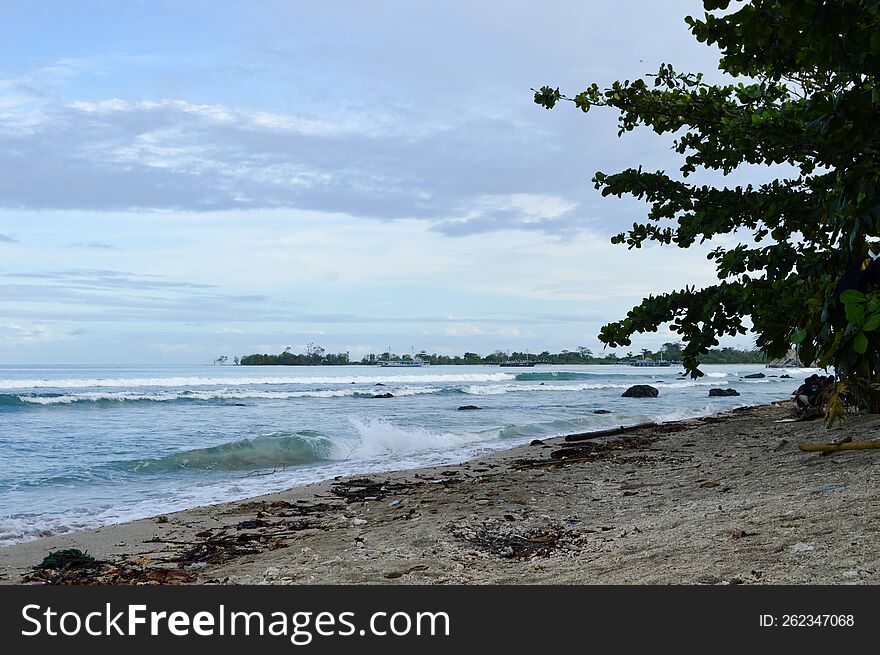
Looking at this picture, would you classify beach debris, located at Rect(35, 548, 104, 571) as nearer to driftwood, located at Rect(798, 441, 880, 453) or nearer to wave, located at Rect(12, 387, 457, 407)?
driftwood, located at Rect(798, 441, 880, 453)

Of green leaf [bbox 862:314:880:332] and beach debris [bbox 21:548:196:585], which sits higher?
green leaf [bbox 862:314:880:332]

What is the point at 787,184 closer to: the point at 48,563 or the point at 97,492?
the point at 48,563

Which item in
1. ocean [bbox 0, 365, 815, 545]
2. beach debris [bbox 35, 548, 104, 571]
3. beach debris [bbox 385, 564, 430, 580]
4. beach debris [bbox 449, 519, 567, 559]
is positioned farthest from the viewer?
ocean [bbox 0, 365, 815, 545]

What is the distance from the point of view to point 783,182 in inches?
326

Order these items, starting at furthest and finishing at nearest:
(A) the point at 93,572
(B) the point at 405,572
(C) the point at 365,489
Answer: (C) the point at 365,489 → (A) the point at 93,572 → (B) the point at 405,572

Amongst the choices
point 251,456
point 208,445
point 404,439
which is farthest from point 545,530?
point 208,445

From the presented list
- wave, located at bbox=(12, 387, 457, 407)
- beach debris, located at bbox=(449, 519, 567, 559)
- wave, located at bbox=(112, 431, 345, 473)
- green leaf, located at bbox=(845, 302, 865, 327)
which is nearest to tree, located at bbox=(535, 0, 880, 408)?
green leaf, located at bbox=(845, 302, 865, 327)

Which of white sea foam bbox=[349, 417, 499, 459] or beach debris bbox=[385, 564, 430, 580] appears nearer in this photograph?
beach debris bbox=[385, 564, 430, 580]

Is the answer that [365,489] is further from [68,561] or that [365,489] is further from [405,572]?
[405,572]

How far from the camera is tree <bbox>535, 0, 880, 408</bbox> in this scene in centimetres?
325

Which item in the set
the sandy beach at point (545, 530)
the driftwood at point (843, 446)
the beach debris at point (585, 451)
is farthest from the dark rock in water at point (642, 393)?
the driftwood at point (843, 446)

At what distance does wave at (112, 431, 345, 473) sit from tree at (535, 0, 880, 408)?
858 centimetres

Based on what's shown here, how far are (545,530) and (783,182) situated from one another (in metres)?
5.17

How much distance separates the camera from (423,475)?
10.9 meters
